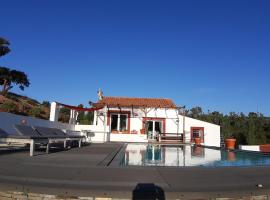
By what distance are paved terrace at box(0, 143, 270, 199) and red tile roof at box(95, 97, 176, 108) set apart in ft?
67.5

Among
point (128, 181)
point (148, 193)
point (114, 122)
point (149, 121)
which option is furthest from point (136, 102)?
point (148, 193)

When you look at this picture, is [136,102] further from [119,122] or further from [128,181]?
[128,181]

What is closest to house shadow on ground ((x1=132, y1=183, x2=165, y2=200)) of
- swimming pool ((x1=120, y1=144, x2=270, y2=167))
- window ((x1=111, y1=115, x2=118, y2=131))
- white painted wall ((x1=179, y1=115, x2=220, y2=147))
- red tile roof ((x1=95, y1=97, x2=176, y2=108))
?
swimming pool ((x1=120, y1=144, x2=270, y2=167))

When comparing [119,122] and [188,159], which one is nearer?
[188,159]

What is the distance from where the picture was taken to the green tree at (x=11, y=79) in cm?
3909

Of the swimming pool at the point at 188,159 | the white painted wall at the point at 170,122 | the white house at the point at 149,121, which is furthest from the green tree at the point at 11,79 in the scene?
the swimming pool at the point at 188,159

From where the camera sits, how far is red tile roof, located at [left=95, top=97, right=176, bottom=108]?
27.8 m

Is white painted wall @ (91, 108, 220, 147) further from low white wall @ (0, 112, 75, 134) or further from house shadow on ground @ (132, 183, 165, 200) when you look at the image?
house shadow on ground @ (132, 183, 165, 200)

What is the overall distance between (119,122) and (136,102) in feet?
9.11

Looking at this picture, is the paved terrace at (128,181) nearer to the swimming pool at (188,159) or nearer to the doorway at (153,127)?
the swimming pool at (188,159)

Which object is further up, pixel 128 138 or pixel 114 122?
pixel 114 122

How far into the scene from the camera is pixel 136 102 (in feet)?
97.3

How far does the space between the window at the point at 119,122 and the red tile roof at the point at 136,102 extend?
3.73 ft

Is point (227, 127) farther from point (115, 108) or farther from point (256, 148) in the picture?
point (115, 108)
